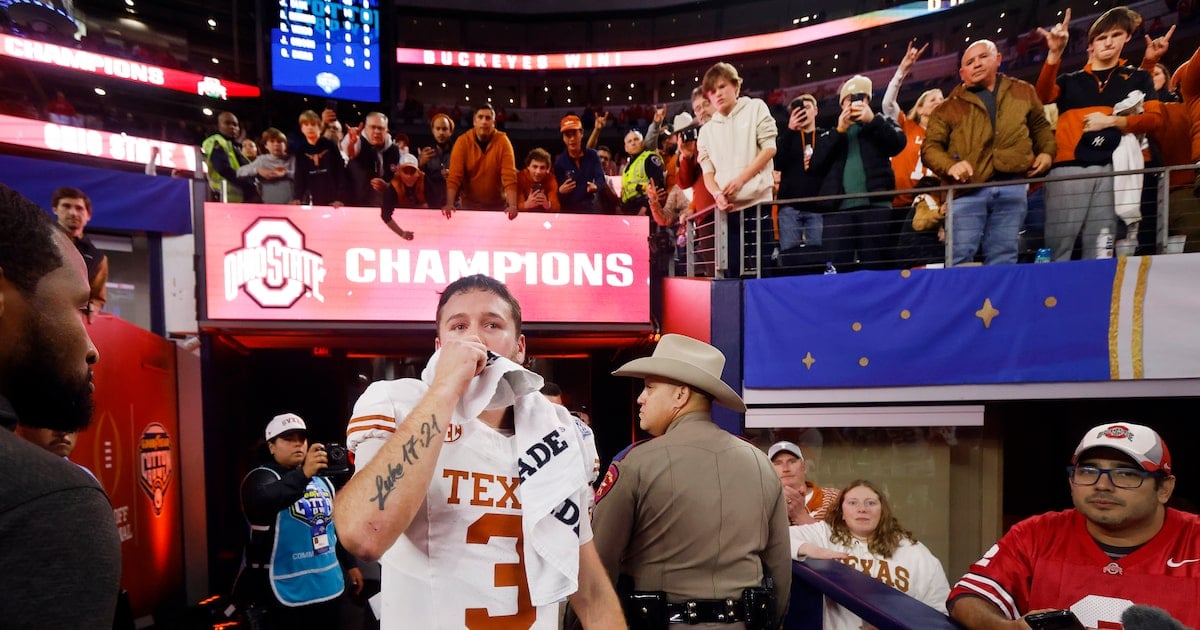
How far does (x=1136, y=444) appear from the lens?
2713 millimetres

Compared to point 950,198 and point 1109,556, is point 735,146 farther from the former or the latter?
point 1109,556

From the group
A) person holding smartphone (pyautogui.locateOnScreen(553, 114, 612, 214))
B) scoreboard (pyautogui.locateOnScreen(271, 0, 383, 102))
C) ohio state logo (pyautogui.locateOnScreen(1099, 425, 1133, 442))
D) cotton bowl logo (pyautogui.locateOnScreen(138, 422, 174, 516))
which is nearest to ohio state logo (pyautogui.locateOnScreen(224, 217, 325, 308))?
cotton bowl logo (pyautogui.locateOnScreen(138, 422, 174, 516))

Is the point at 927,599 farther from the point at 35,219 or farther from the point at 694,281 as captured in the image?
the point at 35,219

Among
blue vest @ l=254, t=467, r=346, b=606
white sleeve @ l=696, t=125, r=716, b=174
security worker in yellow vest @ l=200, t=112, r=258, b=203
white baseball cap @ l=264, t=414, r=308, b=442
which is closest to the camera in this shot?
blue vest @ l=254, t=467, r=346, b=606

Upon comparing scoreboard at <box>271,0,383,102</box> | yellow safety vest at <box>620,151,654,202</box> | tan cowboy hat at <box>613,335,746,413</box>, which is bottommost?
tan cowboy hat at <box>613,335,746,413</box>

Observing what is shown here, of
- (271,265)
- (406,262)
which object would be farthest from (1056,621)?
(271,265)

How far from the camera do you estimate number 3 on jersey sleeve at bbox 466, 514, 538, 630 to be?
4.99 feet

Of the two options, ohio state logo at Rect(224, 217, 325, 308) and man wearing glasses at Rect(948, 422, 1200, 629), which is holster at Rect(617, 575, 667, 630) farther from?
ohio state logo at Rect(224, 217, 325, 308)

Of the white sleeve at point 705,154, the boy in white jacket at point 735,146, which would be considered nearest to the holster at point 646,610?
the boy in white jacket at point 735,146

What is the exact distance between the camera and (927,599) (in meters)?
3.94

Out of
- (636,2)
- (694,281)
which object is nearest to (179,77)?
(636,2)

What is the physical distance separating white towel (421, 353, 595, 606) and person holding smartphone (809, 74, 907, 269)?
4961 mm

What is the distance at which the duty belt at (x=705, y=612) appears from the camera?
9.42 feet

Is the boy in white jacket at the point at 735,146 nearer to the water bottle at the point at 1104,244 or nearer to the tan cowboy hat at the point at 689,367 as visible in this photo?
the tan cowboy hat at the point at 689,367
